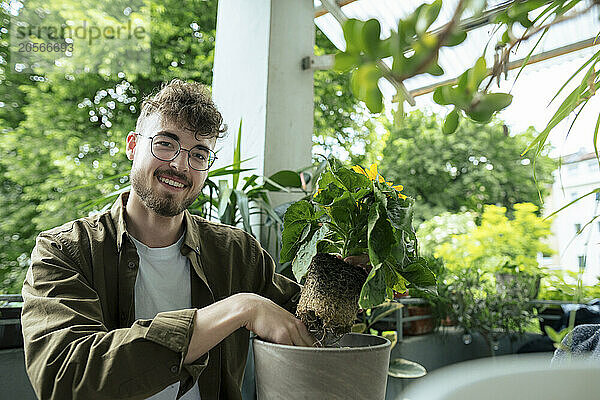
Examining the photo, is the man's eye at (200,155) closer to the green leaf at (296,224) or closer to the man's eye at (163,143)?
the man's eye at (163,143)

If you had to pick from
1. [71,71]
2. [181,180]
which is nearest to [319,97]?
[71,71]

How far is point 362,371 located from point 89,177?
479 centimetres

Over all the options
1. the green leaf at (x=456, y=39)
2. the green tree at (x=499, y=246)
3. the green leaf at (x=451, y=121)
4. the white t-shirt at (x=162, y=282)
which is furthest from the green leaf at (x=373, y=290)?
the green tree at (x=499, y=246)

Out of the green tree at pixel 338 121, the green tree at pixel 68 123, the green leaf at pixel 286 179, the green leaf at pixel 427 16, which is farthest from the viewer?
the green tree at pixel 338 121

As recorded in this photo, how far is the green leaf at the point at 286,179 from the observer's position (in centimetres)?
186

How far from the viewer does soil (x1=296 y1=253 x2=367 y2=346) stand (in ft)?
2.73

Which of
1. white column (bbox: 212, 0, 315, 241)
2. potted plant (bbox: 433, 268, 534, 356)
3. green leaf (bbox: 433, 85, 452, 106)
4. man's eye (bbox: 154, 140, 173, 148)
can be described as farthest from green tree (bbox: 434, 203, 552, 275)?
green leaf (bbox: 433, 85, 452, 106)

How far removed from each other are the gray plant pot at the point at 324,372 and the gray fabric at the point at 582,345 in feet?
0.89

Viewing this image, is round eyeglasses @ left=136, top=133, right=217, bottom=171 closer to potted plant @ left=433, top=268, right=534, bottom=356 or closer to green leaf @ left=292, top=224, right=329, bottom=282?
green leaf @ left=292, top=224, right=329, bottom=282

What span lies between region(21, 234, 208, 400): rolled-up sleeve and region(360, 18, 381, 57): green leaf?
27.8 inches

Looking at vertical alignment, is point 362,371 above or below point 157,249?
below

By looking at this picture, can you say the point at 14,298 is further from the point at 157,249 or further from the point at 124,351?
the point at 124,351

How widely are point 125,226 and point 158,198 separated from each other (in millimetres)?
121

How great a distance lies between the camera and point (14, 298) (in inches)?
57.6
